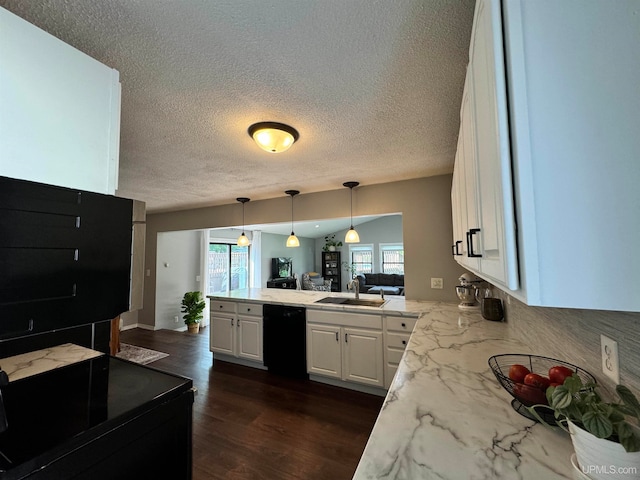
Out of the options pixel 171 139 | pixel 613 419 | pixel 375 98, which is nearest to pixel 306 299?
pixel 171 139

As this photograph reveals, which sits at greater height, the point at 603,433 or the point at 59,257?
the point at 59,257

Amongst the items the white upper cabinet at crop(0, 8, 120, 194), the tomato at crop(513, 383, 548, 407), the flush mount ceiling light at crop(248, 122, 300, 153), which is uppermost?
the flush mount ceiling light at crop(248, 122, 300, 153)

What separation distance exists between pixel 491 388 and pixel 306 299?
92.9 inches

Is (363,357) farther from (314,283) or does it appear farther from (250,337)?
(314,283)

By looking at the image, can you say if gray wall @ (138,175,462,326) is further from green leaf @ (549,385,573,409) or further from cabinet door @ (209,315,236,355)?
green leaf @ (549,385,573,409)

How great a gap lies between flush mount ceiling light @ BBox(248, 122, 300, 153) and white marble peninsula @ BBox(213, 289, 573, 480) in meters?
1.57

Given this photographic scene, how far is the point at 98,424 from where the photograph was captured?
2.85 feet

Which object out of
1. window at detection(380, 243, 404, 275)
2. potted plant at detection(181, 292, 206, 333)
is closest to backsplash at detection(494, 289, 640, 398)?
potted plant at detection(181, 292, 206, 333)

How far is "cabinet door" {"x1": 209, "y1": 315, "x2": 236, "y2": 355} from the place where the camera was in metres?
3.49

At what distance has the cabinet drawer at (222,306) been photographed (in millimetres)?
3517

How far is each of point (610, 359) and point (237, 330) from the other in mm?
3411

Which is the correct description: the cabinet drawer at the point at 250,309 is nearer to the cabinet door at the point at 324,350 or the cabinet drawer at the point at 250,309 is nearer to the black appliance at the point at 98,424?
the cabinet door at the point at 324,350

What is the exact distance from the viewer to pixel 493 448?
0.78m

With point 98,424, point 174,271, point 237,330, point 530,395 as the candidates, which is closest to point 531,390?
point 530,395
